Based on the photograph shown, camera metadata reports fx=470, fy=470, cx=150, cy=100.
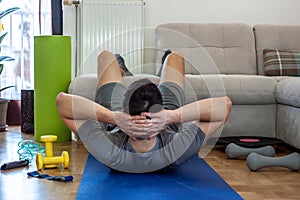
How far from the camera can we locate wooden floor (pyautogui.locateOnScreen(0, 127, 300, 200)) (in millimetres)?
1824

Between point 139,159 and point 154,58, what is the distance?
1.79 metres

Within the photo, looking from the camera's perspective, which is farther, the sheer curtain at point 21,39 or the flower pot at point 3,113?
the sheer curtain at point 21,39

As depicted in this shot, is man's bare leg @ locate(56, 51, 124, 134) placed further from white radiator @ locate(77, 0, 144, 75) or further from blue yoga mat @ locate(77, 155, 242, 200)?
white radiator @ locate(77, 0, 144, 75)

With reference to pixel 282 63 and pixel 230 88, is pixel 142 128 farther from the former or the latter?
pixel 282 63

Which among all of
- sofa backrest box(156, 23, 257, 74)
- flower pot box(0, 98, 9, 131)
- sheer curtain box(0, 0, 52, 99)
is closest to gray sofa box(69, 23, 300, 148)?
sofa backrest box(156, 23, 257, 74)

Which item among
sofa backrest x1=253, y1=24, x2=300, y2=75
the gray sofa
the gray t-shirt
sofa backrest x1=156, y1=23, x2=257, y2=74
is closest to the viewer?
the gray t-shirt

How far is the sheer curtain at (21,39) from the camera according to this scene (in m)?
3.91

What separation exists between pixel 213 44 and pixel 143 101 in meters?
1.76

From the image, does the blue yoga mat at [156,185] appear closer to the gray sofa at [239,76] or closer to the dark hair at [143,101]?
the dark hair at [143,101]

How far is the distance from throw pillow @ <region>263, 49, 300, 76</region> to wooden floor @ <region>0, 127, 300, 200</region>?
2.46 feet

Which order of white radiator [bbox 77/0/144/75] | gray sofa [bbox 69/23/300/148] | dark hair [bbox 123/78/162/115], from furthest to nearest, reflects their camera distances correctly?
white radiator [bbox 77/0/144/75] < gray sofa [bbox 69/23/300/148] < dark hair [bbox 123/78/162/115]

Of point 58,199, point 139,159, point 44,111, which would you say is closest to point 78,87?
point 44,111

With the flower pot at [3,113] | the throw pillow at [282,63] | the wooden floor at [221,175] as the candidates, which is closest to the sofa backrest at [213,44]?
the throw pillow at [282,63]

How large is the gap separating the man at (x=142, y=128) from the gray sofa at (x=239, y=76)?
549mm
